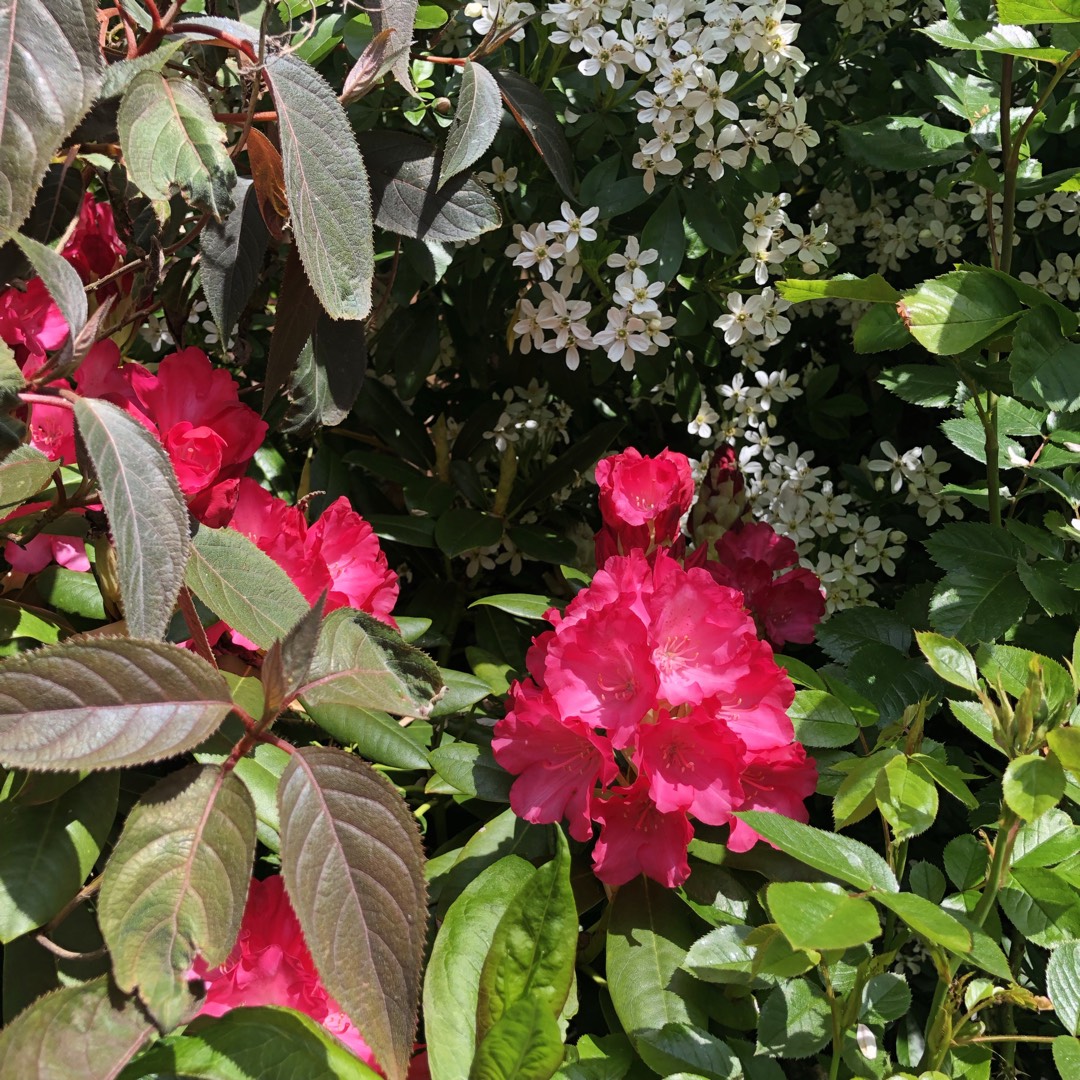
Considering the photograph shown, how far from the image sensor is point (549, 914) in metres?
0.64

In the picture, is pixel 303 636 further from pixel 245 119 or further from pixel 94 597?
pixel 245 119

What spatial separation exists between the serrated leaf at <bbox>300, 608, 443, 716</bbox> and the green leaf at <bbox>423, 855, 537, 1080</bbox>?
0.46ft

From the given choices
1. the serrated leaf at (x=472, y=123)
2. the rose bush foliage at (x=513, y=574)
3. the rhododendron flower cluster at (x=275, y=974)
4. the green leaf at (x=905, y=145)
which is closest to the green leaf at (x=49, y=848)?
the rose bush foliage at (x=513, y=574)

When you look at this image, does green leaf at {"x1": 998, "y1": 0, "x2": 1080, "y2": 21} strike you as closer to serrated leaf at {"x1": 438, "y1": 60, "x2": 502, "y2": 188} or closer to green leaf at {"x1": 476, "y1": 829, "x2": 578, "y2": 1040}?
serrated leaf at {"x1": 438, "y1": 60, "x2": 502, "y2": 188}

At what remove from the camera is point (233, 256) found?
2.85 feet

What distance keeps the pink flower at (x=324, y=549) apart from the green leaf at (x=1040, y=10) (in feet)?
2.15

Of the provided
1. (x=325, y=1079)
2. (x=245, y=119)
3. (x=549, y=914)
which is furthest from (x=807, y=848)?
(x=245, y=119)

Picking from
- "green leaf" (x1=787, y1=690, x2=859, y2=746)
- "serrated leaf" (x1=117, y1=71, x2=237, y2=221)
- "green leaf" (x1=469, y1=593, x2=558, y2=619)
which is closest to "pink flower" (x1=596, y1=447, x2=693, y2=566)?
"green leaf" (x1=469, y1=593, x2=558, y2=619)

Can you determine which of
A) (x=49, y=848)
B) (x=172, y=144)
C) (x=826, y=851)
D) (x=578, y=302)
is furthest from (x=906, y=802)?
(x=578, y=302)

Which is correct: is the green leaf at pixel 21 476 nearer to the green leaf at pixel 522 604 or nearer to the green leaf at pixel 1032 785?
the green leaf at pixel 522 604

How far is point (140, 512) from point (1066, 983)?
2.15 ft

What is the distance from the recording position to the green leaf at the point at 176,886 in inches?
20.1

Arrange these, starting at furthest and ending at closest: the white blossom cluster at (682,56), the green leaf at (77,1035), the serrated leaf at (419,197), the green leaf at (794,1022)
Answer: the white blossom cluster at (682,56), the serrated leaf at (419,197), the green leaf at (794,1022), the green leaf at (77,1035)

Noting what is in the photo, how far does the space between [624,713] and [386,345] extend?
69 centimetres
